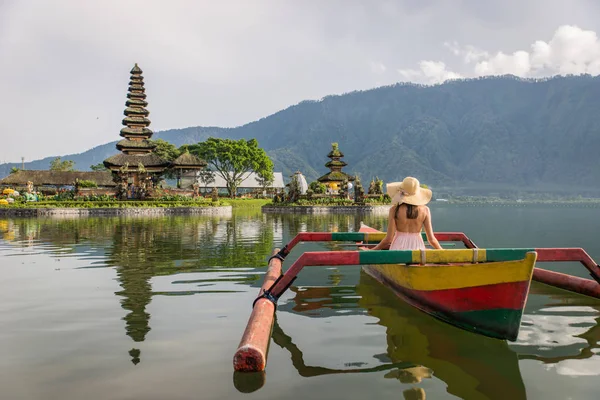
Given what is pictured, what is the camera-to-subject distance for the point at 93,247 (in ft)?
52.5

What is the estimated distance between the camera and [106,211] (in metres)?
38.6

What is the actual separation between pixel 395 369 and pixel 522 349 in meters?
1.75

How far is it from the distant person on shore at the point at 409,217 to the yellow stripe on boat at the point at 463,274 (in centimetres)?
55

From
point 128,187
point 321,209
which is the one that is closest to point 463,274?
point 321,209

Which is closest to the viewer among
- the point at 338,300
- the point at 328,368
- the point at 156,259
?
the point at 328,368

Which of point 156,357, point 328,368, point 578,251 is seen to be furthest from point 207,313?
point 578,251

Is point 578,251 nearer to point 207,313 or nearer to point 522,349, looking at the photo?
point 522,349

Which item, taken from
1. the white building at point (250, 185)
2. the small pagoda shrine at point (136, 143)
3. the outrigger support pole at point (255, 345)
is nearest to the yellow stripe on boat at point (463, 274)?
the outrigger support pole at point (255, 345)

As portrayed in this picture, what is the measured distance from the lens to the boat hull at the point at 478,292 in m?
5.02

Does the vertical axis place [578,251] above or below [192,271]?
above

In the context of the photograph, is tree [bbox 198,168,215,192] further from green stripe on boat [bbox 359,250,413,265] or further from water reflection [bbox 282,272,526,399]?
green stripe on boat [bbox 359,250,413,265]

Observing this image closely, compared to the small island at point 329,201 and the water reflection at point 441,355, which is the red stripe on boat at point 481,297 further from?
the small island at point 329,201

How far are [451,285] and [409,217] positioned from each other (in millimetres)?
1735

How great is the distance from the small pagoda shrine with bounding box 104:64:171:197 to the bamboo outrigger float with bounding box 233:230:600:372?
47.4 metres
